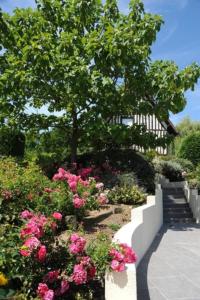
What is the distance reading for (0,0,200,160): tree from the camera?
11680 mm

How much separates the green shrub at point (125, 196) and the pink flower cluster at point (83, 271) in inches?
249

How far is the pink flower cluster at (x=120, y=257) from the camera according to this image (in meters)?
5.10

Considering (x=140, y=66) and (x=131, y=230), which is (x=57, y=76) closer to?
(x=140, y=66)

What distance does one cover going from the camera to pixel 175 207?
16.9m

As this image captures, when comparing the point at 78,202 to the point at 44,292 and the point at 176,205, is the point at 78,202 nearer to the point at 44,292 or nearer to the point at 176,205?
the point at 44,292

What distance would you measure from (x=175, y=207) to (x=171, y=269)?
9.47m

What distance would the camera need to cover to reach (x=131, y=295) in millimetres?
5031

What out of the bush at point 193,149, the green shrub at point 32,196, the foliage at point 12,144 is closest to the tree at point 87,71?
the foliage at point 12,144

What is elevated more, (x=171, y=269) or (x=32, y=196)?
(x=32, y=196)

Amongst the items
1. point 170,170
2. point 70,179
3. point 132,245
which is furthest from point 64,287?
point 170,170

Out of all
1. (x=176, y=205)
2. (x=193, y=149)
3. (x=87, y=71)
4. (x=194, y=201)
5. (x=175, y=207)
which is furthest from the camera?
(x=193, y=149)

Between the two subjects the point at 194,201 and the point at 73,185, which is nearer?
the point at 73,185

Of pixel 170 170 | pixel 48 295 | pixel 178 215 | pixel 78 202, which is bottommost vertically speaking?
pixel 48 295

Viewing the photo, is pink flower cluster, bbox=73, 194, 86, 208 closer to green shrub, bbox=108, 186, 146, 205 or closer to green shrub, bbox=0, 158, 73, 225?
green shrub, bbox=0, 158, 73, 225
